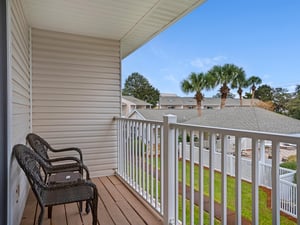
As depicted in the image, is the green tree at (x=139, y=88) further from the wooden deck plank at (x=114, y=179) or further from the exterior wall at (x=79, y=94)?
the wooden deck plank at (x=114, y=179)

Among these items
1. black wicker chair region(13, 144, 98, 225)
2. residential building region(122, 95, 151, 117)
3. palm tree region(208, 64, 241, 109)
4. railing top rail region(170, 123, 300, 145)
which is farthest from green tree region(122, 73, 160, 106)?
railing top rail region(170, 123, 300, 145)

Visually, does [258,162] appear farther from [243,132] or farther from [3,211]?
[3,211]

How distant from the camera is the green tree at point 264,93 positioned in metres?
4.79

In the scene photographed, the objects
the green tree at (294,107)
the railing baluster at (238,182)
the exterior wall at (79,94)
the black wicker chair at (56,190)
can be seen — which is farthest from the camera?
the exterior wall at (79,94)

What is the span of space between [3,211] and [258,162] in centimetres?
190

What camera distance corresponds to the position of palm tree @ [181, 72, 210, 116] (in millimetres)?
9232

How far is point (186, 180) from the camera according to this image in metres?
2.29

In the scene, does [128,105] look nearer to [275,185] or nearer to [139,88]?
[275,185]

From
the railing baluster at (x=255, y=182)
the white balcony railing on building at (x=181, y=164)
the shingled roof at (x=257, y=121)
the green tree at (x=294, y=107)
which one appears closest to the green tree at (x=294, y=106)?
the green tree at (x=294, y=107)

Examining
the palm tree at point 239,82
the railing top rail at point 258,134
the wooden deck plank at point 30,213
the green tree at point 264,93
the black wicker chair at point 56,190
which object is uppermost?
the palm tree at point 239,82

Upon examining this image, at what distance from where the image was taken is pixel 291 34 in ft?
34.7

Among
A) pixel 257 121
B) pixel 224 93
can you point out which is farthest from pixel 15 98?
pixel 224 93

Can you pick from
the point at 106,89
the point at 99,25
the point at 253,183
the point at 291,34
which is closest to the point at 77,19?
the point at 99,25

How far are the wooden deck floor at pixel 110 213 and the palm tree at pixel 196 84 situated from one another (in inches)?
247
